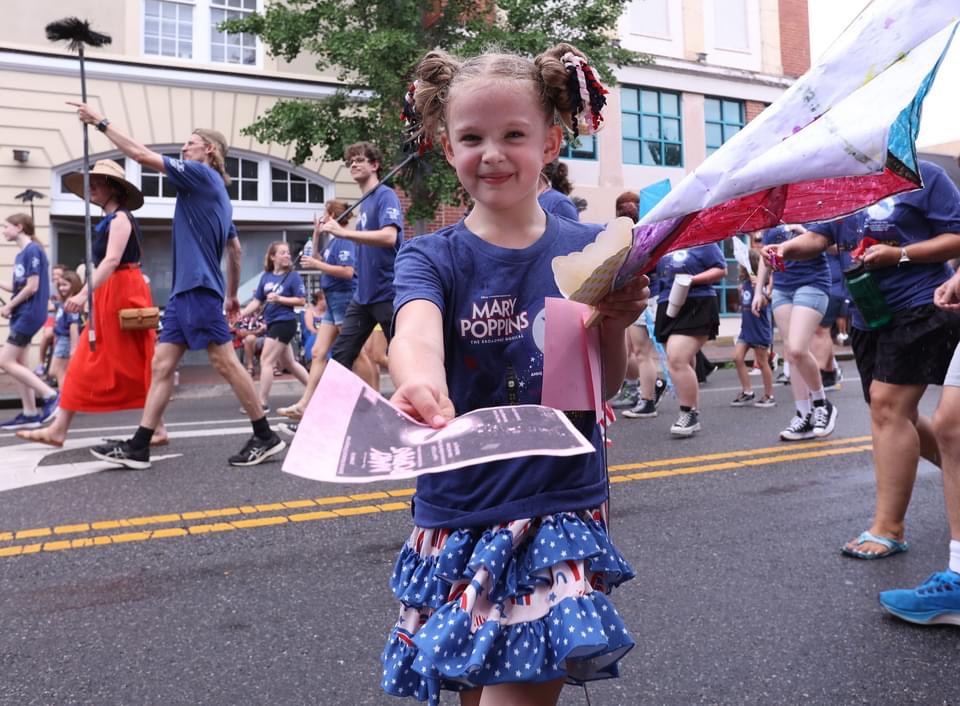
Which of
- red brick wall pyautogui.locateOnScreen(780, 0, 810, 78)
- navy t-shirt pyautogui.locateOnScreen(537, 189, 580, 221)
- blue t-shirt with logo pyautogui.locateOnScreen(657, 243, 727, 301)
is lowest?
navy t-shirt pyautogui.locateOnScreen(537, 189, 580, 221)

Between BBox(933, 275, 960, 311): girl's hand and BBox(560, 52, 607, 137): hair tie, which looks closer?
BBox(560, 52, 607, 137): hair tie

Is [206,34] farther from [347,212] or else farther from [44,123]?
[347,212]

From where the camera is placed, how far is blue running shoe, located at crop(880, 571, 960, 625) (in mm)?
2855

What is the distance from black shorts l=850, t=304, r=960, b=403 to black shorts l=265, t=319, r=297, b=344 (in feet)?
21.7

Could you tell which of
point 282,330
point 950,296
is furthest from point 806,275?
point 282,330

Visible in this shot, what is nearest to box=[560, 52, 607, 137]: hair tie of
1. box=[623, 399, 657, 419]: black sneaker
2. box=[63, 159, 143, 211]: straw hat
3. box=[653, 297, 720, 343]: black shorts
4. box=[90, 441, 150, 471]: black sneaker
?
box=[90, 441, 150, 471]: black sneaker

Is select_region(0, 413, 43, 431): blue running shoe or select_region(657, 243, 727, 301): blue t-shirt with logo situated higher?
select_region(657, 243, 727, 301): blue t-shirt with logo

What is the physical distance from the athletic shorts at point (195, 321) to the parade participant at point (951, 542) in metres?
4.09

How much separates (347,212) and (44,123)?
1070cm

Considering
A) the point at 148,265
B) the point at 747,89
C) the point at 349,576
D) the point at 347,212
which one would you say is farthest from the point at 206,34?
the point at 349,576

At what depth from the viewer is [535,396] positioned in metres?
1.70

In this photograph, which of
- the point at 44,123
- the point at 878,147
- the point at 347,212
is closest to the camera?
the point at 878,147

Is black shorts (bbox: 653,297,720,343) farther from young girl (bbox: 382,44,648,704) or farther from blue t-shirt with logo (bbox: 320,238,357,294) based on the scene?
young girl (bbox: 382,44,648,704)

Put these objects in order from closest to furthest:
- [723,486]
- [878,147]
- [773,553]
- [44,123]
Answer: [878,147], [773,553], [723,486], [44,123]
